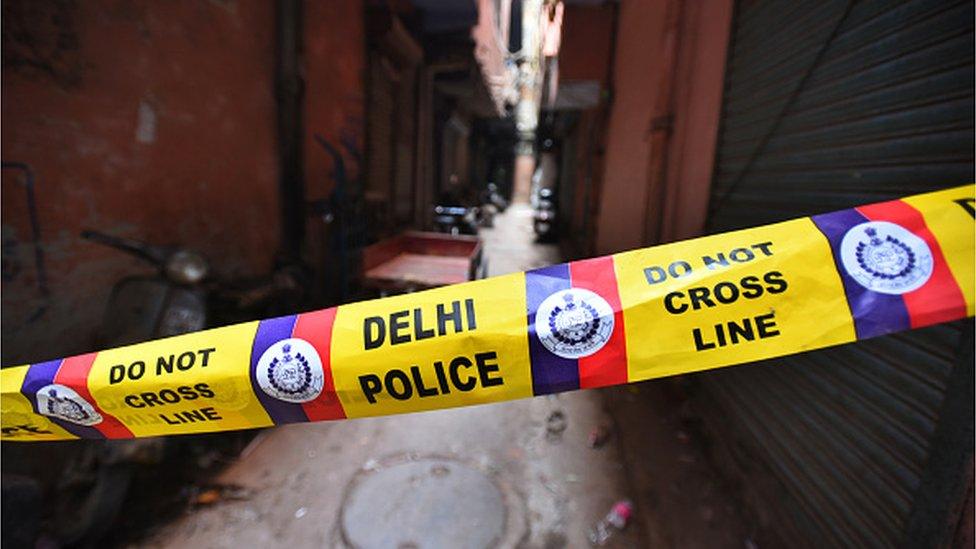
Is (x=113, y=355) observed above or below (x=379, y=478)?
above

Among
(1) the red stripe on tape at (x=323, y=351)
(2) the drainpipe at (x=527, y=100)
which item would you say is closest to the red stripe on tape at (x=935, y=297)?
(1) the red stripe on tape at (x=323, y=351)

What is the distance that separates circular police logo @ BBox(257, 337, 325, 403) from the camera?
4.21 ft

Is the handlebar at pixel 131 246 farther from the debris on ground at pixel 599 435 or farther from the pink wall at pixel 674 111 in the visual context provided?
the pink wall at pixel 674 111

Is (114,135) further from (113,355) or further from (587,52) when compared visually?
(587,52)

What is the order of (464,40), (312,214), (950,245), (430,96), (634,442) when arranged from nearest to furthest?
(950,245) < (634,442) < (312,214) < (464,40) < (430,96)

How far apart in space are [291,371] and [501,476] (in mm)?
2328

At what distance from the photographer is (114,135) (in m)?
3.27

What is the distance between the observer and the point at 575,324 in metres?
1.17

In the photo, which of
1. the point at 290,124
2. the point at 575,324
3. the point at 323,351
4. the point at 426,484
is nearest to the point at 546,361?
the point at 575,324

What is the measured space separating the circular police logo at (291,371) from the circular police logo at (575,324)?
69 cm

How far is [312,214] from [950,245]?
6.05m

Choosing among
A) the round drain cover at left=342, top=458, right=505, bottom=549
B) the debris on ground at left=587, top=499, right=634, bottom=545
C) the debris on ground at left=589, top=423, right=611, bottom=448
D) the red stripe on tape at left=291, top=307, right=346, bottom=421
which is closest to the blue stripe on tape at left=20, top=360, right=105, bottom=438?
the red stripe on tape at left=291, top=307, right=346, bottom=421

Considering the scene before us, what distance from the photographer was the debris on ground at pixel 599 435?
11.8 ft

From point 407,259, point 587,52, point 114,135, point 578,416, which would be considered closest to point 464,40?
point 587,52
